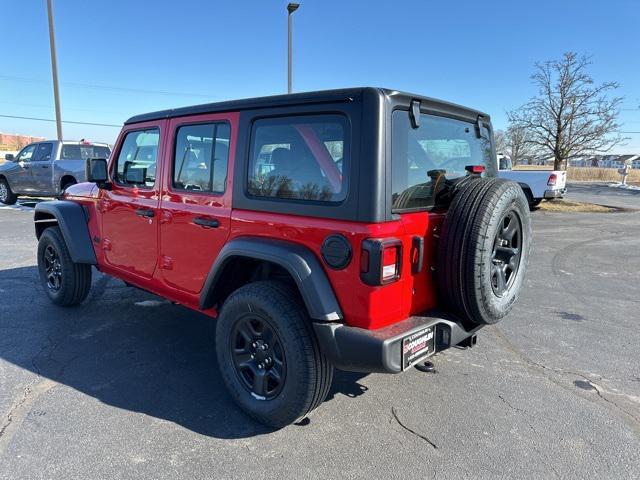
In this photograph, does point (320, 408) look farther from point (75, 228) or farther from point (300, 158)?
point (75, 228)

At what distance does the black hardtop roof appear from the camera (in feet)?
7.82

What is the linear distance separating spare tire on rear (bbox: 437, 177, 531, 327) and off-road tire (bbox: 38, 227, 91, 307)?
12.1ft

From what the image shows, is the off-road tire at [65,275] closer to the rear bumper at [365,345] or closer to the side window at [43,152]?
the rear bumper at [365,345]

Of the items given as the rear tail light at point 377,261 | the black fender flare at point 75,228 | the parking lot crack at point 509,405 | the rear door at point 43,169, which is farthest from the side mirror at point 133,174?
the rear door at point 43,169

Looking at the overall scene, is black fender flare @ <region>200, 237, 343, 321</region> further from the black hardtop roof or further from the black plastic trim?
the black hardtop roof

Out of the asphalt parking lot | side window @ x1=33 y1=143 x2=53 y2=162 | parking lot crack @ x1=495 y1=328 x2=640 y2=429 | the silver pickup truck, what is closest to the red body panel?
the asphalt parking lot

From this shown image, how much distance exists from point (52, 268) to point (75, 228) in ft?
2.69

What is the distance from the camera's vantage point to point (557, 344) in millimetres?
4043

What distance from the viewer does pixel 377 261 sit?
2.26 meters

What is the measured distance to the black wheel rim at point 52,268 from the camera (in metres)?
4.78

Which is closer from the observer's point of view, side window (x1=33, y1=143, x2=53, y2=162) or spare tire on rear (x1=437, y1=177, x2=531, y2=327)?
spare tire on rear (x1=437, y1=177, x2=531, y2=327)

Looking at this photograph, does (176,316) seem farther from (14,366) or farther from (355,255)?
(355,255)

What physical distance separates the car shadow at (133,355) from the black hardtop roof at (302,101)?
1.93 m

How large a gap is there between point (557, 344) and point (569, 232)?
7899 mm
